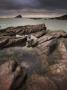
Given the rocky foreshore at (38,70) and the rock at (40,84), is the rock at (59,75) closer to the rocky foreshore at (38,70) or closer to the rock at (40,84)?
the rocky foreshore at (38,70)

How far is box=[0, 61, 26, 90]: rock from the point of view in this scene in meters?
10.8

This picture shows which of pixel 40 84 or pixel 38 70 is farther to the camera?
pixel 38 70

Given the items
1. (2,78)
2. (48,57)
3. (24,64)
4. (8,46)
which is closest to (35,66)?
(24,64)

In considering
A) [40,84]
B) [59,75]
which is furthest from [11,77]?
[59,75]

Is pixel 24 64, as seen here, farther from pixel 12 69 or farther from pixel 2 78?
pixel 2 78

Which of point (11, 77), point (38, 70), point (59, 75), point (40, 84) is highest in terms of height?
point (11, 77)

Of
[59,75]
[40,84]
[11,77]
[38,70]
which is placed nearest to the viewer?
[11,77]

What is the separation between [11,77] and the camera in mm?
11516

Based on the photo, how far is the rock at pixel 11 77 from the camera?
10844 mm

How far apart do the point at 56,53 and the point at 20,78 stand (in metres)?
6.60

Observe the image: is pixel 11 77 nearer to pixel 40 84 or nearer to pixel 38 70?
pixel 40 84

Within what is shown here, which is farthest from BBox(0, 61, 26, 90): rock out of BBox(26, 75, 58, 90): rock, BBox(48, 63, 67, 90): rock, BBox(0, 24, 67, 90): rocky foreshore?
BBox(48, 63, 67, 90): rock

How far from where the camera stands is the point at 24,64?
15992 millimetres

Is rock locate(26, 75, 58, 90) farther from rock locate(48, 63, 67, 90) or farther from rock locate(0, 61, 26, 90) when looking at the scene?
rock locate(0, 61, 26, 90)
